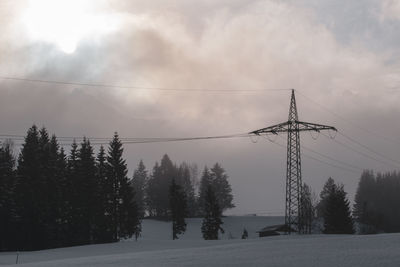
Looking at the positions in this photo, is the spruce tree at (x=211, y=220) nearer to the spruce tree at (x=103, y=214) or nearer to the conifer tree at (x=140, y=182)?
the spruce tree at (x=103, y=214)

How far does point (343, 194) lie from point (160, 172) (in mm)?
70528

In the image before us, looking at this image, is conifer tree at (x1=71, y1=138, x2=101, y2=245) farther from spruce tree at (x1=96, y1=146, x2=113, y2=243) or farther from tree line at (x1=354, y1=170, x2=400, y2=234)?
tree line at (x1=354, y1=170, x2=400, y2=234)

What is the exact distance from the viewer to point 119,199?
253 feet

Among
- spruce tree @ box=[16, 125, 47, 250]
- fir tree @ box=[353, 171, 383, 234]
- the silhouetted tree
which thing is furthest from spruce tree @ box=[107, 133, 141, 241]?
fir tree @ box=[353, 171, 383, 234]

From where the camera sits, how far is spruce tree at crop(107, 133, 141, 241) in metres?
75.6

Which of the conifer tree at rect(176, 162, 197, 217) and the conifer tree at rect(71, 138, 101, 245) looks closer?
the conifer tree at rect(71, 138, 101, 245)

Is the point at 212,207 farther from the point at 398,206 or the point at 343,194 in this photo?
the point at 398,206

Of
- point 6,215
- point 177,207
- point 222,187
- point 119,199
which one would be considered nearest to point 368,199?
point 222,187

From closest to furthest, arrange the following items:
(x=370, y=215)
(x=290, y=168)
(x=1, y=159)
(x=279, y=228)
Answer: (x=290, y=168) < (x=1, y=159) < (x=279, y=228) < (x=370, y=215)

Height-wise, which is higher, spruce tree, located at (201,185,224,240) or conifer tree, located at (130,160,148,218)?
conifer tree, located at (130,160,148,218)

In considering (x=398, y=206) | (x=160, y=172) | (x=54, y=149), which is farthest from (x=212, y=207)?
(x=398, y=206)

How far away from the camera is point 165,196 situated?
136 m

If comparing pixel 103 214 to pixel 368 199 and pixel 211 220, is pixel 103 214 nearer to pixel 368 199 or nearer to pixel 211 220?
pixel 211 220

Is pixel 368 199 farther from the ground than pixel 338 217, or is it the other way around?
pixel 368 199
